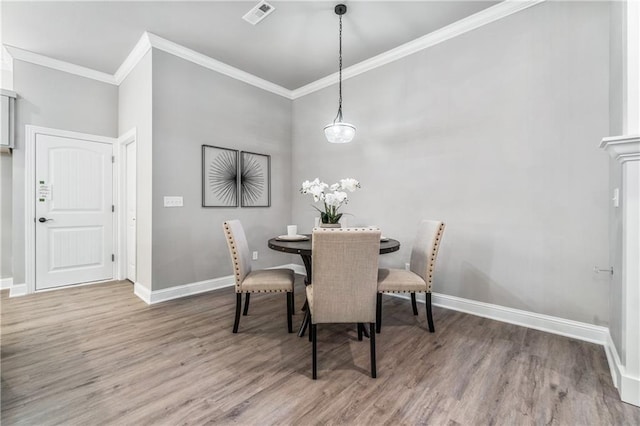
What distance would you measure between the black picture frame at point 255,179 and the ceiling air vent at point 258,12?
163 cm

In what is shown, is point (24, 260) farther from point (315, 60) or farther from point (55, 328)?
point (315, 60)

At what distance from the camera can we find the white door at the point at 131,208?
12.4ft

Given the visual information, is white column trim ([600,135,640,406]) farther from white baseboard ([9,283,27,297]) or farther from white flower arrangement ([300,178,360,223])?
white baseboard ([9,283,27,297])

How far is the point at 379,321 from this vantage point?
2.43m

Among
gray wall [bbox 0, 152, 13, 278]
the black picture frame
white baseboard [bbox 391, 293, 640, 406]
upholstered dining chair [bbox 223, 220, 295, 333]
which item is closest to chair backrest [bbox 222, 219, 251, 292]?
upholstered dining chair [bbox 223, 220, 295, 333]

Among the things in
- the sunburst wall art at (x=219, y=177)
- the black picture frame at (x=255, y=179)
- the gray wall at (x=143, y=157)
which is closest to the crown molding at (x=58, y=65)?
the gray wall at (x=143, y=157)

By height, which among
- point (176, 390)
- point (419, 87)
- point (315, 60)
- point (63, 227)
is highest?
point (315, 60)

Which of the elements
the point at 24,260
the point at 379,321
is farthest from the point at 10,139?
the point at 379,321

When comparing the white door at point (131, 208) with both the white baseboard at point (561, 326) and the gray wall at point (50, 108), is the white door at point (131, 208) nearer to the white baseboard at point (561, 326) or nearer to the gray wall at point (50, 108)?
the gray wall at point (50, 108)

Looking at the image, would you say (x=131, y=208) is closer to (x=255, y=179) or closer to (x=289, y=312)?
(x=255, y=179)

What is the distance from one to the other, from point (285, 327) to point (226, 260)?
1.68 m

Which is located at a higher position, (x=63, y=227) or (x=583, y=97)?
(x=583, y=97)

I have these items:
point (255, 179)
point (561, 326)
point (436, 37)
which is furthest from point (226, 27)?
point (561, 326)

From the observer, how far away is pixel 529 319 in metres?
2.49
